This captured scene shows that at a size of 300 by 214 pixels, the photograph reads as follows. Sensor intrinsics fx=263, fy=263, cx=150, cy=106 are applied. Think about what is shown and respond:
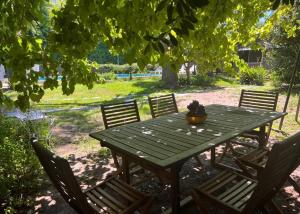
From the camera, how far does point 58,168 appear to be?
2.14 metres

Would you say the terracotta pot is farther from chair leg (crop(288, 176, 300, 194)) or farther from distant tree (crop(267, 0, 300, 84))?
distant tree (crop(267, 0, 300, 84))

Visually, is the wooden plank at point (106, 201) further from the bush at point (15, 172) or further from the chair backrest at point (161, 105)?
the chair backrest at point (161, 105)

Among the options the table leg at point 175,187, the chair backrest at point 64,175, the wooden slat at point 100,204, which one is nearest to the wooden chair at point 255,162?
the table leg at point 175,187

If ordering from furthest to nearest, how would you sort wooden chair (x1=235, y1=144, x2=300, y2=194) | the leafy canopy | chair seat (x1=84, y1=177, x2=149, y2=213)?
1. wooden chair (x1=235, y1=144, x2=300, y2=194)
2. chair seat (x1=84, y1=177, x2=149, y2=213)
3. the leafy canopy

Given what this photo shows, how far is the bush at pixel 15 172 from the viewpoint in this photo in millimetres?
3486

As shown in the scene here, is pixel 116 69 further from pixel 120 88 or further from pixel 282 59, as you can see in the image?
pixel 282 59

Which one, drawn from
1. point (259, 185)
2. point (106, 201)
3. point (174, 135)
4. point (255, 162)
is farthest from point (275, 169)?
point (106, 201)

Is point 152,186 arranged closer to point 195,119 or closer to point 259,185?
point 195,119

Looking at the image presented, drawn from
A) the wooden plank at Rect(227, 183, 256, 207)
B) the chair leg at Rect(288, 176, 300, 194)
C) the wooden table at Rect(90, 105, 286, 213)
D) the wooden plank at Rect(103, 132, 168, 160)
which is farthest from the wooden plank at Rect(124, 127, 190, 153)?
the chair leg at Rect(288, 176, 300, 194)

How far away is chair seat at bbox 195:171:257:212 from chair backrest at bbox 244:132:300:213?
176mm

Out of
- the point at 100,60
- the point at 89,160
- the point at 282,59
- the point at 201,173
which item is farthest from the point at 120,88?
the point at 100,60

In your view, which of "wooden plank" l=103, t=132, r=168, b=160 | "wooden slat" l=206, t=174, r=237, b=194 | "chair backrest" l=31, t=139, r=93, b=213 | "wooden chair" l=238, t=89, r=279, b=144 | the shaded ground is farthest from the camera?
"wooden chair" l=238, t=89, r=279, b=144

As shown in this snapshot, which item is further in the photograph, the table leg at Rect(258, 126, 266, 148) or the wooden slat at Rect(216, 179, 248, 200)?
the table leg at Rect(258, 126, 266, 148)

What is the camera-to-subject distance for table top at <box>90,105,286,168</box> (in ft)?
8.87
